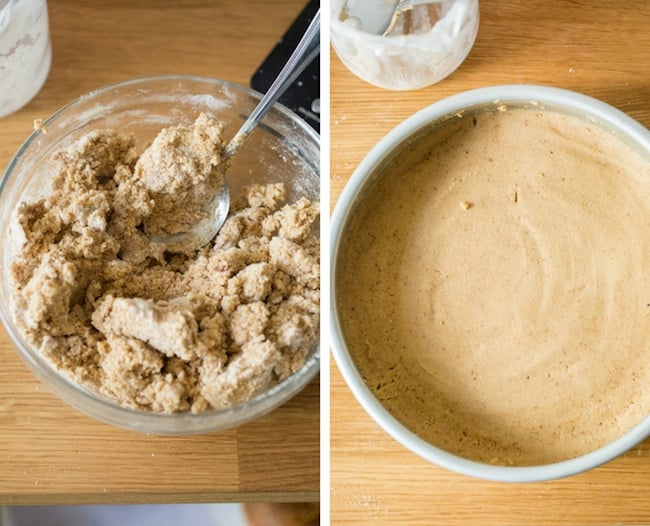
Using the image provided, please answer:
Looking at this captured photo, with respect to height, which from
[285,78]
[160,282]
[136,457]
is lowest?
[136,457]

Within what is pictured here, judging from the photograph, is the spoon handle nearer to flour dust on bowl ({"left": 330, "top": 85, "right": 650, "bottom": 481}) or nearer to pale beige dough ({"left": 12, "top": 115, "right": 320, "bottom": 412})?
pale beige dough ({"left": 12, "top": 115, "right": 320, "bottom": 412})

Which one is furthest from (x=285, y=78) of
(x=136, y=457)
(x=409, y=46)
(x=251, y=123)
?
(x=136, y=457)

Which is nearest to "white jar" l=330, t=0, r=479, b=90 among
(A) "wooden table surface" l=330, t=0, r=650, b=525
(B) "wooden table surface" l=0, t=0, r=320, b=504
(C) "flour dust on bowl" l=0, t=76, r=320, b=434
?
(A) "wooden table surface" l=330, t=0, r=650, b=525

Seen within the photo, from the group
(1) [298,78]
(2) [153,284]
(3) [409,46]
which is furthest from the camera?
(1) [298,78]

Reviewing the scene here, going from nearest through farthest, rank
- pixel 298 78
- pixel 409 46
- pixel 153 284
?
pixel 409 46
pixel 153 284
pixel 298 78

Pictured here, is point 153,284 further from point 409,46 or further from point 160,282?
point 409,46

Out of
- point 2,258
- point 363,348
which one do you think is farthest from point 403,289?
point 2,258
